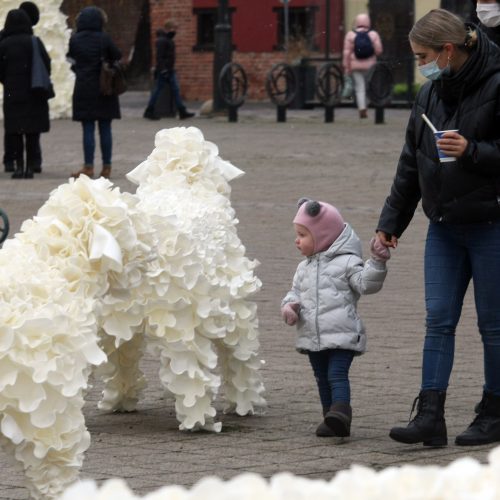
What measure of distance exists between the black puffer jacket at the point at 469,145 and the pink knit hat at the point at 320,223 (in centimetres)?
48

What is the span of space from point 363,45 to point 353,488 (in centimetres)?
2493

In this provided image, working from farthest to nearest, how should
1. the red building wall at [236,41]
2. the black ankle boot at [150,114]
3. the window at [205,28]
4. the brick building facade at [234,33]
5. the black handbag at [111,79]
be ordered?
the window at [205,28] < the red building wall at [236,41] < the brick building facade at [234,33] < the black ankle boot at [150,114] < the black handbag at [111,79]

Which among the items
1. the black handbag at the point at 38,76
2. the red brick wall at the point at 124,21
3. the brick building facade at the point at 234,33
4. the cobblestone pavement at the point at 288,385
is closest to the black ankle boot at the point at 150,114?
the brick building facade at the point at 234,33

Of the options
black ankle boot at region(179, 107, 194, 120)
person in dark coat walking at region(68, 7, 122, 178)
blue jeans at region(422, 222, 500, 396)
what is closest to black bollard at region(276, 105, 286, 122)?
black ankle boot at region(179, 107, 194, 120)

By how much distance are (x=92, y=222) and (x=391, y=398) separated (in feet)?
8.42

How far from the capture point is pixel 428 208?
639 cm

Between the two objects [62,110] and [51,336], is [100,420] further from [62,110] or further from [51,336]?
[62,110]

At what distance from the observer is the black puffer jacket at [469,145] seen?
20.5 feet

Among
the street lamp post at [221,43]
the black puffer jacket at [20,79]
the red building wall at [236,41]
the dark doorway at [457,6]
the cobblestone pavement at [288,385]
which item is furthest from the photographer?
the red building wall at [236,41]

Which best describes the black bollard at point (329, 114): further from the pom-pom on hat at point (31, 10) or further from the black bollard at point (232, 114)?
the pom-pom on hat at point (31, 10)

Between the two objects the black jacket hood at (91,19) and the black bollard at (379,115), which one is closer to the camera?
the black jacket hood at (91,19)

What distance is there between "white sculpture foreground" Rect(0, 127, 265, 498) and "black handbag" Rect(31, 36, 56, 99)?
418 inches

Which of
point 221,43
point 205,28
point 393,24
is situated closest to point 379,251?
point 221,43

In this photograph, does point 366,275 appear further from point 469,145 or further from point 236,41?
point 236,41
